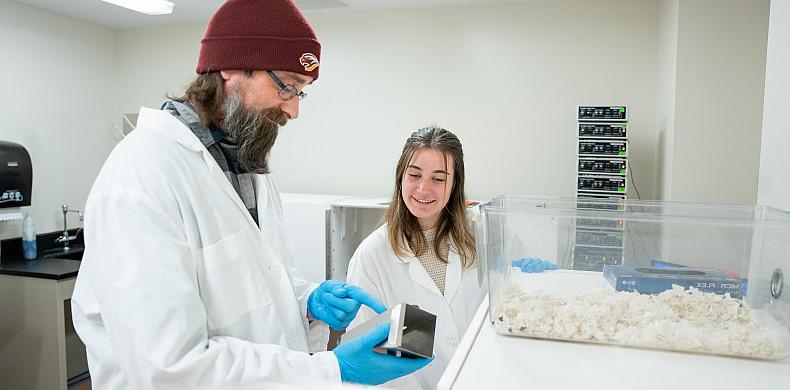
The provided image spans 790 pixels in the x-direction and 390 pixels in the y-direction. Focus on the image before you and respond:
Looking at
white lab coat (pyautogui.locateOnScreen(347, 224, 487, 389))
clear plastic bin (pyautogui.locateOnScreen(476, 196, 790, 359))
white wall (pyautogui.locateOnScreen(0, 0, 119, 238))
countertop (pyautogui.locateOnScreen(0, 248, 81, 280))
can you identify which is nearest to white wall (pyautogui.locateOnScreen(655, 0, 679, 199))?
white lab coat (pyautogui.locateOnScreen(347, 224, 487, 389))

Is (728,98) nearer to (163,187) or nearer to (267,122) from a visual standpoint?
(267,122)

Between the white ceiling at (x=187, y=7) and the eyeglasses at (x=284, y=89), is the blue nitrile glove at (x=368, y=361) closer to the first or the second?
the eyeglasses at (x=284, y=89)

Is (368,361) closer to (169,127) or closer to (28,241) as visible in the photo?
(169,127)

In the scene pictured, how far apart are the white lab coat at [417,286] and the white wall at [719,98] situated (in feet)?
6.01

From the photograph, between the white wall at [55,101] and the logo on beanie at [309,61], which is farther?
the white wall at [55,101]

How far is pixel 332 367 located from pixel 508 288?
1.34 feet

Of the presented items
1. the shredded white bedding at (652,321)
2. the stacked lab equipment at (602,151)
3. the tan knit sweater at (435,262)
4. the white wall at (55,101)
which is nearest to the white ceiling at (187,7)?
the white wall at (55,101)

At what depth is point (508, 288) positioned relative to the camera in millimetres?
930

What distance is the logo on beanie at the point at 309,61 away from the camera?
1308 millimetres

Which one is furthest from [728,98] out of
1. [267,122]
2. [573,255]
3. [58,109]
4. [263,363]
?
[58,109]

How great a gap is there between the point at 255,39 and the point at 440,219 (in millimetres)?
890

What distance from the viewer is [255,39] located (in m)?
1.25

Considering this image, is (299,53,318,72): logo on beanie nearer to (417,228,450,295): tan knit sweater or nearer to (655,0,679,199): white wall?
(417,228,450,295): tan knit sweater

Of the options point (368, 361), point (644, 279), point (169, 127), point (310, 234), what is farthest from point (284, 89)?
point (310, 234)
